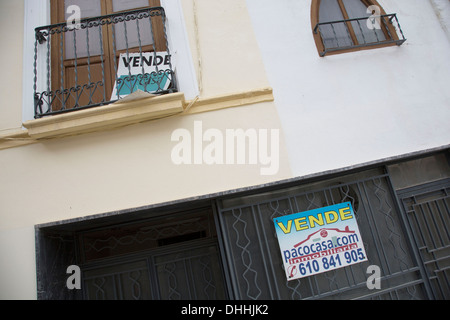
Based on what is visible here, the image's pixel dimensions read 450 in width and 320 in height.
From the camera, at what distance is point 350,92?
10.9 ft

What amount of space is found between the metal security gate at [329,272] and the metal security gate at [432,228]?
0.19 meters

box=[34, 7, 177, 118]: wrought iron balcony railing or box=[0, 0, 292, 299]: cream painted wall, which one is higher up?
box=[34, 7, 177, 118]: wrought iron balcony railing

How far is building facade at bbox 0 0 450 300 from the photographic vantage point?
117 inches

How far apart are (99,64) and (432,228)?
440 centimetres

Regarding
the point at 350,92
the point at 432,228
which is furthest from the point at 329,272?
the point at 350,92

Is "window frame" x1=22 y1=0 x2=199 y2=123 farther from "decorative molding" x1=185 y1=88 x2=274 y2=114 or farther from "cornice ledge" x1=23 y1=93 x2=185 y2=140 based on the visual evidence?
"cornice ledge" x1=23 y1=93 x2=185 y2=140

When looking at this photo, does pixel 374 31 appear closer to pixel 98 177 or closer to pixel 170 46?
pixel 170 46

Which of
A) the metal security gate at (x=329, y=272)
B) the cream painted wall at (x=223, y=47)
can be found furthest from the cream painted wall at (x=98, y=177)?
the cream painted wall at (x=223, y=47)

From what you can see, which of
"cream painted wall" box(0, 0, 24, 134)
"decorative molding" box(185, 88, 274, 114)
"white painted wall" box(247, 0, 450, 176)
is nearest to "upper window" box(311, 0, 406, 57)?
"white painted wall" box(247, 0, 450, 176)

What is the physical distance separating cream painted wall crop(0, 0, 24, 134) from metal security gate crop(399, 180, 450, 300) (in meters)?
4.46

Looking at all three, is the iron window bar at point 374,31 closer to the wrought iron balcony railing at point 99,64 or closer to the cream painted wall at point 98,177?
the cream painted wall at point 98,177

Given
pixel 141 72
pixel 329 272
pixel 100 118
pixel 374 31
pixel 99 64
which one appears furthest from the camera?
pixel 374 31

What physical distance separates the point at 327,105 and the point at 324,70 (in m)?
0.44

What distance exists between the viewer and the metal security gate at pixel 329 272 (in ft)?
9.87
